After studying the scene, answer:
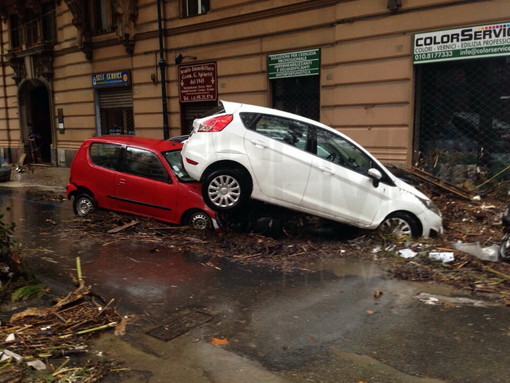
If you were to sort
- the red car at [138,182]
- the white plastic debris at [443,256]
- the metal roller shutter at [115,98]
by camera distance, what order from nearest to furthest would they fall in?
1. the white plastic debris at [443,256]
2. the red car at [138,182]
3. the metal roller shutter at [115,98]

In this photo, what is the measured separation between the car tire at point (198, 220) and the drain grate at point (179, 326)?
2.86 metres

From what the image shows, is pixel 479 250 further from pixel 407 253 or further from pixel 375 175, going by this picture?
pixel 375 175

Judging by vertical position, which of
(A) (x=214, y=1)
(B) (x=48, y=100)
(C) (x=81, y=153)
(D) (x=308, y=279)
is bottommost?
(D) (x=308, y=279)

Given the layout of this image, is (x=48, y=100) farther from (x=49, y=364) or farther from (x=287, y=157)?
(x=49, y=364)

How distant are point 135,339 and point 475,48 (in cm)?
902

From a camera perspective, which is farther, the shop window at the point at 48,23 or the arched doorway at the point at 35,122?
the arched doorway at the point at 35,122

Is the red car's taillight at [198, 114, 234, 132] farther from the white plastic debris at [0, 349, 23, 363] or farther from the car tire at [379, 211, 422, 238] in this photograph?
the white plastic debris at [0, 349, 23, 363]

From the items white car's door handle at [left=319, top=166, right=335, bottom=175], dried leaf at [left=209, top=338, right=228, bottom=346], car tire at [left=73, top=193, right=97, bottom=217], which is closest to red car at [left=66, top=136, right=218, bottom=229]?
car tire at [left=73, top=193, right=97, bottom=217]

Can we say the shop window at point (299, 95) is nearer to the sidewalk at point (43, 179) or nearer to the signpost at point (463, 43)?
the signpost at point (463, 43)

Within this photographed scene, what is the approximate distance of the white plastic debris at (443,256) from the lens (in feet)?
19.8

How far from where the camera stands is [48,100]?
23.1m

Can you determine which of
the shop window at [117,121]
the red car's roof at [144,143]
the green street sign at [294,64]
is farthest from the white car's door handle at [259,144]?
the shop window at [117,121]

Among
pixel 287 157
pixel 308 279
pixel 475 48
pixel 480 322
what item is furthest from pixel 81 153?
pixel 475 48

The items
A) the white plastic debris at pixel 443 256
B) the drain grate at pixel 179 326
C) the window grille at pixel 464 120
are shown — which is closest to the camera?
the drain grate at pixel 179 326
